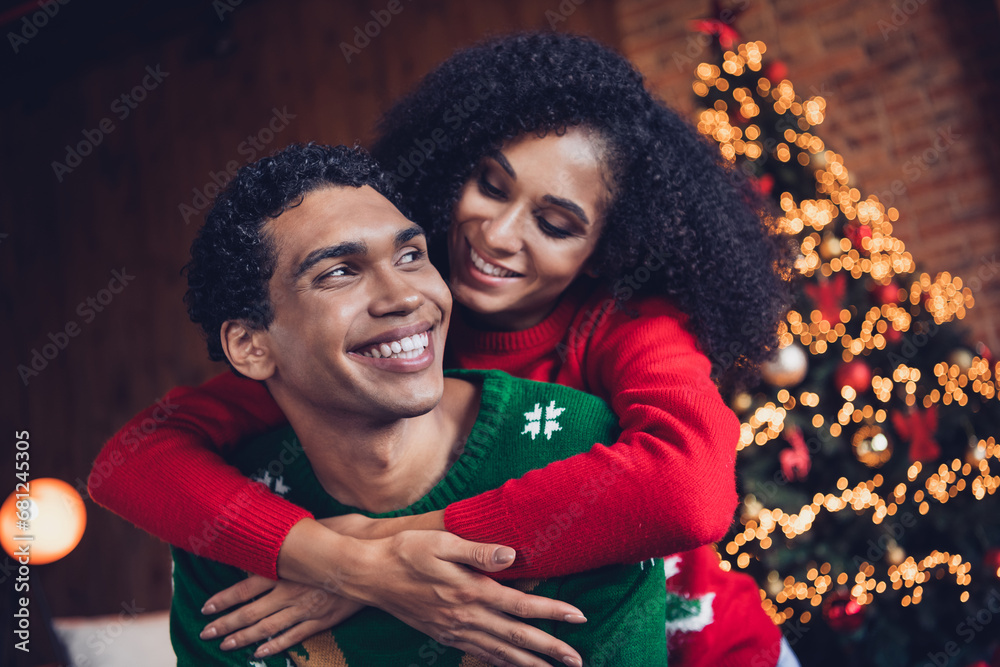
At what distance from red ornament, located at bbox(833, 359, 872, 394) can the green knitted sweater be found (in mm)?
1294

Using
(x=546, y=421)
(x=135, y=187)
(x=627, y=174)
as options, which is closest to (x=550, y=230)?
(x=627, y=174)

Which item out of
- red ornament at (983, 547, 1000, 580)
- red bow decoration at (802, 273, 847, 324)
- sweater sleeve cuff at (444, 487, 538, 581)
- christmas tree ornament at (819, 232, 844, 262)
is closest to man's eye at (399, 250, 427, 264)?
sweater sleeve cuff at (444, 487, 538, 581)

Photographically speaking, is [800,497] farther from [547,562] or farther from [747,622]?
[547,562]

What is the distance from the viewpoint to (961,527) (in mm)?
2811

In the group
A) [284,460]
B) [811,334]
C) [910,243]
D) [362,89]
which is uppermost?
[362,89]

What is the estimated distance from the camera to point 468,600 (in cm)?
137

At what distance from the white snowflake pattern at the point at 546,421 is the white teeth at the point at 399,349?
0.90 ft

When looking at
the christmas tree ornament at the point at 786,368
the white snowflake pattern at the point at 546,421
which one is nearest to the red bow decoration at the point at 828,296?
the christmas tree ornament at the point at 786,368

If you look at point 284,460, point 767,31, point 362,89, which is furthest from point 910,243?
point 284,460

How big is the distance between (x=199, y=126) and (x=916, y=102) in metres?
4.53

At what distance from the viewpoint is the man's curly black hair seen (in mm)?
1544

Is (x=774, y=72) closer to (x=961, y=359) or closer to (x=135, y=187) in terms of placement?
(x=961, y=359)

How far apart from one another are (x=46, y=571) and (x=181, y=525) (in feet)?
15.7

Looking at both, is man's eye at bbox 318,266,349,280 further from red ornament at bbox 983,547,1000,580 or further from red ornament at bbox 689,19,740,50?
red ornament at bbox 983,547,1000,580
